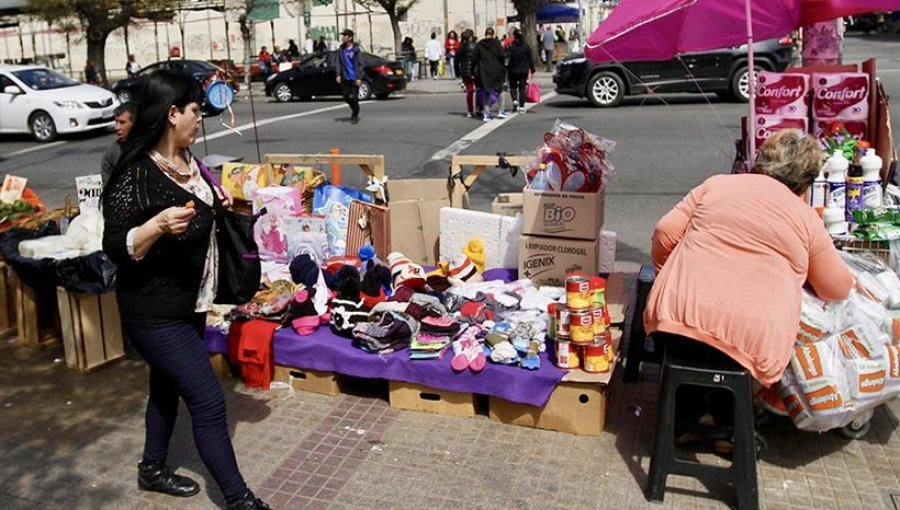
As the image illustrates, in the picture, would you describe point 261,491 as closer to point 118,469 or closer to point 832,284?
point 118,469

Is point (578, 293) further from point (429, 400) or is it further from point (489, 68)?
point (489, 68)

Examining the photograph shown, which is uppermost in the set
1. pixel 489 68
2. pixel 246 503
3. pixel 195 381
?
pixel 489 68

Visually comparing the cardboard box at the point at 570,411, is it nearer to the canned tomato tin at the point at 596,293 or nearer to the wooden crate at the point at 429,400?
the wooden crate at the point at 429,400

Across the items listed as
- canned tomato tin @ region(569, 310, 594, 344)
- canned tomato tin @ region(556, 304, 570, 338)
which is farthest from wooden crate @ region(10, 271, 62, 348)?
canned tomato tin @ region(569, 310, 594, 344)

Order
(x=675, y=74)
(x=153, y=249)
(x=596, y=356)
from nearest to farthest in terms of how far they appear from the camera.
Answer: (x=153, y=249) → (x=596, y=356) → (x=675, y=74)

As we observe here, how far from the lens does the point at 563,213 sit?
5613 mm

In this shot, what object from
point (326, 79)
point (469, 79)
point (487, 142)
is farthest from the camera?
point (326, 79)

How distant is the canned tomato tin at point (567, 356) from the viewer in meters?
4.54

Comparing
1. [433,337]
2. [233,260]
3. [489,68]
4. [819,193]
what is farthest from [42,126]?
→ [819,193]

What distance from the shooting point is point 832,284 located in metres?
3.92

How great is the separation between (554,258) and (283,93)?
2004 centimetres

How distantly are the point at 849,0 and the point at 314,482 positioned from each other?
13.4 feet

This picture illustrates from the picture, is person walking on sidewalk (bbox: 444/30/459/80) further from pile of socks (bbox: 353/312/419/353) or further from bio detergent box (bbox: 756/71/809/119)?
pile of socks (bbox: 353/312/419/353)

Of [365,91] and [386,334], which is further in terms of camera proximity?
[365,91]
